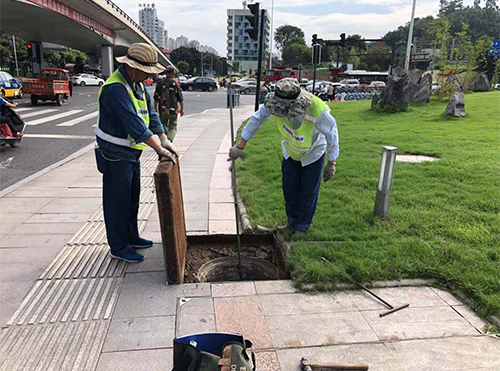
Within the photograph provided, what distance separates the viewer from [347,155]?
7828 mm

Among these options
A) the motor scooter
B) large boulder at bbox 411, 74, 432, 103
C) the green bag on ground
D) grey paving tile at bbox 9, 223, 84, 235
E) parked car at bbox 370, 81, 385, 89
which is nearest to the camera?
the green bag on ground

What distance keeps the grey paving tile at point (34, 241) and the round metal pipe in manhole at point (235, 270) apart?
1569 mm

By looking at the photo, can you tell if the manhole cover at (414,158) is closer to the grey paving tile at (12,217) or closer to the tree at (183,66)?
the grey paving tile at (12,217)

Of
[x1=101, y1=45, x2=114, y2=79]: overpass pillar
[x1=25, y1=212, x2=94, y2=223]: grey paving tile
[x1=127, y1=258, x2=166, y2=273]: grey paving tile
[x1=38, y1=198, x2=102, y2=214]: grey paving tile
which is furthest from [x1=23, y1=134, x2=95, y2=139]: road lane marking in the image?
[x1=101, y1=45, x2=114, y2=79]: overpass pillar

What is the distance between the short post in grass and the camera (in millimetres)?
4262

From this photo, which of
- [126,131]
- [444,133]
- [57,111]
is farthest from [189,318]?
[57,111]

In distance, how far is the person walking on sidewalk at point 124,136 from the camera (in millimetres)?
3158

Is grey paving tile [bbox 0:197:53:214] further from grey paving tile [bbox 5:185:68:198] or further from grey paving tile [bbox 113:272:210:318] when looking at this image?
grey paving tile [bbox 113:272:210:318]

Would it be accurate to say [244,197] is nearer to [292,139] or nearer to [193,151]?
[292,139]

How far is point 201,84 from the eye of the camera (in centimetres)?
3766

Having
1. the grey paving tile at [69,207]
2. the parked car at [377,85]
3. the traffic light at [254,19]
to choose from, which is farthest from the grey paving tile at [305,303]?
the parked car at [377,85]

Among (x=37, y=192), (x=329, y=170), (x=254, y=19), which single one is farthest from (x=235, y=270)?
(x=254, y=19)

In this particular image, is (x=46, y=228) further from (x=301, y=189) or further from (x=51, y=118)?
(x=51, y=118)

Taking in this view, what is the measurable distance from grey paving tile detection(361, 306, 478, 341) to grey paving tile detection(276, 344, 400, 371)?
179 mm
